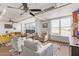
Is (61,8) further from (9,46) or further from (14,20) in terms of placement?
(9,46)

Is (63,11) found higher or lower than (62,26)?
higher

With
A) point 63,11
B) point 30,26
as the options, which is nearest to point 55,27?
point 63,11

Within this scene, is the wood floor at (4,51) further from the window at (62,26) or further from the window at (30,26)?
the window at (62,26)

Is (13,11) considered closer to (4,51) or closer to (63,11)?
(4,51)

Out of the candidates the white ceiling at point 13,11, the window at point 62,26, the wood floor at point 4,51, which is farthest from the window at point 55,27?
the wood floor at point 4,51

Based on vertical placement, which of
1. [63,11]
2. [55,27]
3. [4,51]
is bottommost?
[4,51]

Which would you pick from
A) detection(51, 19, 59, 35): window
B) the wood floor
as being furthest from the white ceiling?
the wood floor

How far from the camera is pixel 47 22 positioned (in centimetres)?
200

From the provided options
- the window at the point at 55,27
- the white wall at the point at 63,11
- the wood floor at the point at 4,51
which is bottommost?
the wood floor at the point at 4,51

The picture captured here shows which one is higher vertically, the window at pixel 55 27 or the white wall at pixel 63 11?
the white wall at pixel 63 11

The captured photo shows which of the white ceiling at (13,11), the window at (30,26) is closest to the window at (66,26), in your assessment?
the white ceiling at (13,11)

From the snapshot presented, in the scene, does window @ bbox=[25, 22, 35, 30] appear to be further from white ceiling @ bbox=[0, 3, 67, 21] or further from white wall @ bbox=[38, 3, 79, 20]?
white wall @ bbox=[38, 3, 79, 20]

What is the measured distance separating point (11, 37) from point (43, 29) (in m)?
0.51

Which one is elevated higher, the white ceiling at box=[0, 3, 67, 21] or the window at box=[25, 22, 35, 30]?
the white ceiling at box=[0, 3, 67, 21]
